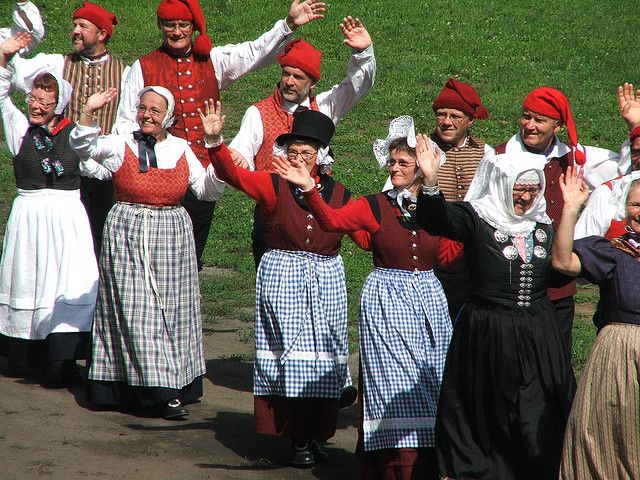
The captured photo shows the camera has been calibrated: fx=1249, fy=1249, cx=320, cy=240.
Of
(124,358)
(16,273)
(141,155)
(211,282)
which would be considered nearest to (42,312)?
(16,273)

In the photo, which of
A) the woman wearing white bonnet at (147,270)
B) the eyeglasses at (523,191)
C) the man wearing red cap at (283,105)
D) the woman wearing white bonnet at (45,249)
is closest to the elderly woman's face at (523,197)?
the eyeglasses at (523,191)

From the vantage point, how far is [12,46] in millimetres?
7828

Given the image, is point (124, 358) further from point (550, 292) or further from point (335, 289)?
point (550, 292)

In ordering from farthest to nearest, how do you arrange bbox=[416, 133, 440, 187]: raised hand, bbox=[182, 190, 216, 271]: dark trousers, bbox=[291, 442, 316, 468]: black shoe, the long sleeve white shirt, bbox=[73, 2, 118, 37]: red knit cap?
bbox=[73, 2, 118, 37]: red knit cap < bbox=[182, 190, 216, 271]: dark trousers < the long sleeve white shirt < bbox=[291, 442, 316, 468]: black shoe < bbox=[416, 133, 440, 187]: raised hand

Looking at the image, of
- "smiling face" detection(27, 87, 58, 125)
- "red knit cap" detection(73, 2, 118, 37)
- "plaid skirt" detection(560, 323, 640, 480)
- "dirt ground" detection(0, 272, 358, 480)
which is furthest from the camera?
"red knit cap" detection(73, 2, 118, 37)

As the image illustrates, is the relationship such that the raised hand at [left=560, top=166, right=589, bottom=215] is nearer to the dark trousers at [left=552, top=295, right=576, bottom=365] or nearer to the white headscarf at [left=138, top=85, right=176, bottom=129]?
the dark trousers at [left=552, top=295, right=576, bottom=365]

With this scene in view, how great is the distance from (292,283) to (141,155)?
121 cm

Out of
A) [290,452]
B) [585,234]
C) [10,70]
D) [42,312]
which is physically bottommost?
[290,452]

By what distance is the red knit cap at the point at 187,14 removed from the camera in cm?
773

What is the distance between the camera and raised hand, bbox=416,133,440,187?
5504mm

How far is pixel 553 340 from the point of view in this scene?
5699 millimetres

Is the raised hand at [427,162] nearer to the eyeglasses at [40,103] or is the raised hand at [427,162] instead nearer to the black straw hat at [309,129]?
the black straw hat at [309,129]

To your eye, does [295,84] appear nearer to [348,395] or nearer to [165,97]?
[165,97]

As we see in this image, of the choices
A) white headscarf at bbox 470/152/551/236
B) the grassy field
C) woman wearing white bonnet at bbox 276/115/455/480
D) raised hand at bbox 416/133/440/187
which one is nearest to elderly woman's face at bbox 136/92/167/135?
woman wearing white bonnet at bbox 276/115/455/480
